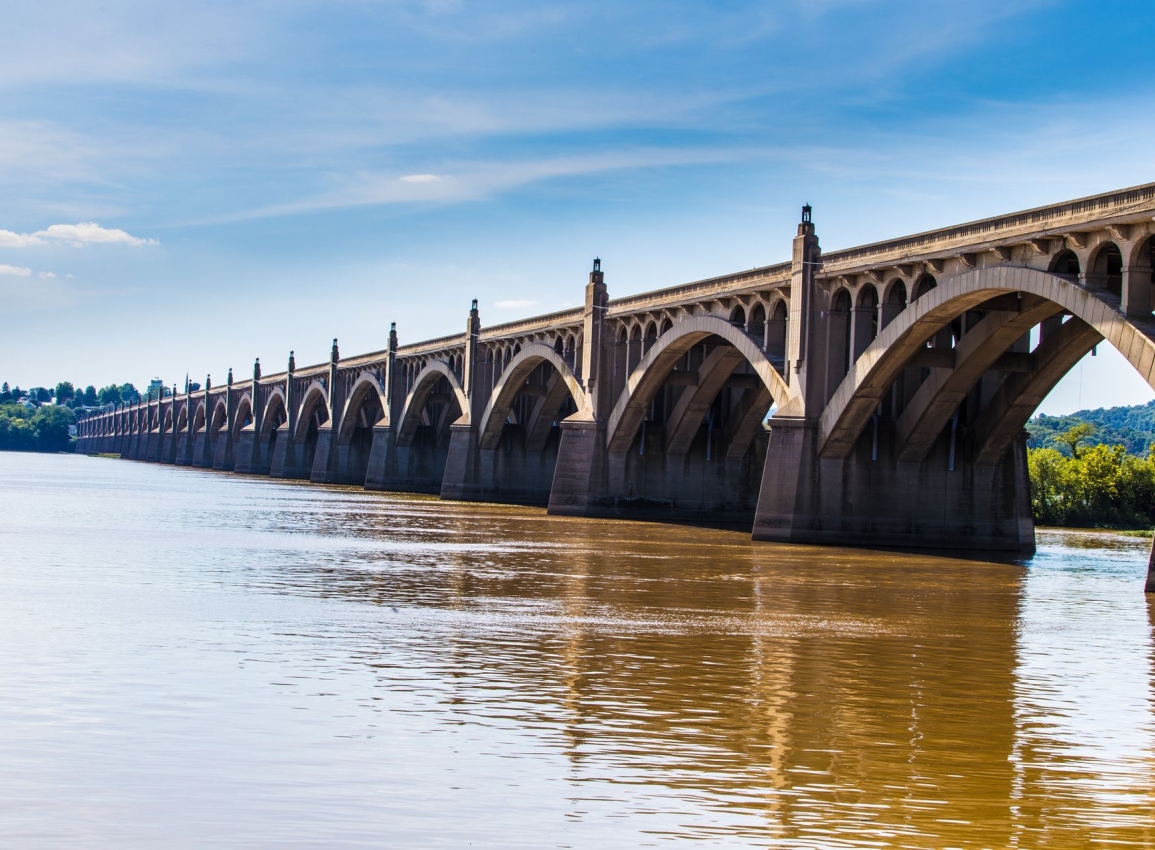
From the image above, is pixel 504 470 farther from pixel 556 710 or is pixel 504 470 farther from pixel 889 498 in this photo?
pixel 556 710

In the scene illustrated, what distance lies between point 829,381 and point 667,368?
15753 millimetres

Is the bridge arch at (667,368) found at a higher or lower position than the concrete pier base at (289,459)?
higher

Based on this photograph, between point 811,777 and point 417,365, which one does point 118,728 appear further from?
point 417,365

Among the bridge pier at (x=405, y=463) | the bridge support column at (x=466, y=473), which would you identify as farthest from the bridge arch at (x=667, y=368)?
the bridge pier at (x=405, y=463)

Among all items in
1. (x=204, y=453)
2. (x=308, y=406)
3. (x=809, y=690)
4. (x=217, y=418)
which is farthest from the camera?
(x=217, y=418)

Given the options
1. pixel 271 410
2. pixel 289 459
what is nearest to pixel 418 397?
pixel 289 459

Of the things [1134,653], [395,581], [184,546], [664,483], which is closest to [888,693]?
[1134,653]

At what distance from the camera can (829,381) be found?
49312 millimetres

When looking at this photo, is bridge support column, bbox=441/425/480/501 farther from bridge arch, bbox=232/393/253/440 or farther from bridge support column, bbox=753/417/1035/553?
bridge arch, bbox=232/393/253/440

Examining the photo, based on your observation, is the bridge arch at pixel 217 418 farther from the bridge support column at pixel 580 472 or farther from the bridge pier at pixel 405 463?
the bridge support column at pixel 580 472

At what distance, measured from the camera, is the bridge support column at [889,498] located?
48281mm

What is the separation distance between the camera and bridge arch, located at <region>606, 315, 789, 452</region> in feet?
172

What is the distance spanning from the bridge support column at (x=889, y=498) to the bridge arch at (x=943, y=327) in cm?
86

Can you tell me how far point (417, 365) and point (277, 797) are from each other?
97.1 m
